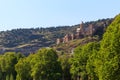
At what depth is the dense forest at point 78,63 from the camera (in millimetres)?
73688

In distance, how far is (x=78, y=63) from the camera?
130625 millimetres

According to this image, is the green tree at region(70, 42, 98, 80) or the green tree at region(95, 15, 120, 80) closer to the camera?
the green tree at region(95, 15, 120, 80)

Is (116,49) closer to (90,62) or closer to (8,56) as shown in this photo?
(90,62)

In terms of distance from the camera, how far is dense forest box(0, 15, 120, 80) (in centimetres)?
7369

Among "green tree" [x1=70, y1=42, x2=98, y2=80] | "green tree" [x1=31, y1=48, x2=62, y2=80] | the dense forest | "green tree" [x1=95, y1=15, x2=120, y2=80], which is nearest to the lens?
"green tree" [x1=95, y1=15, x2=120, y2=80]

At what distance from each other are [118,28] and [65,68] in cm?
8357

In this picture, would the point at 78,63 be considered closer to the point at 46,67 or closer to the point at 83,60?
the point at 83,60

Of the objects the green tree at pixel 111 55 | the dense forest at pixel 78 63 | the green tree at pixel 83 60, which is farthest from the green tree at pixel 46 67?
the green tree at pixel 111 55

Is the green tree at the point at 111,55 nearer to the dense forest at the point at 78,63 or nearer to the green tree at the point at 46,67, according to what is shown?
the dense forest at the point at 78,63

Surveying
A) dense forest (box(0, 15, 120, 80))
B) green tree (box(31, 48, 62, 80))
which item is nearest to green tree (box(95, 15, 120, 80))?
dense forest (box(0, 15, 120, 80))

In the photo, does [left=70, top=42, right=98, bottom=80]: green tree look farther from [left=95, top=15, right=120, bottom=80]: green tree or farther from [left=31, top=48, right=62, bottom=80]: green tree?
[left=95, top=15, right=120, bottom=80]: green tree

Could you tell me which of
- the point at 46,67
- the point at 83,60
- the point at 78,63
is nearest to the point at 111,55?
the point at 83,60

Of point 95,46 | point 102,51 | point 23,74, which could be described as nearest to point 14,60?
point 23,74

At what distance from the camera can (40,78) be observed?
448ft
